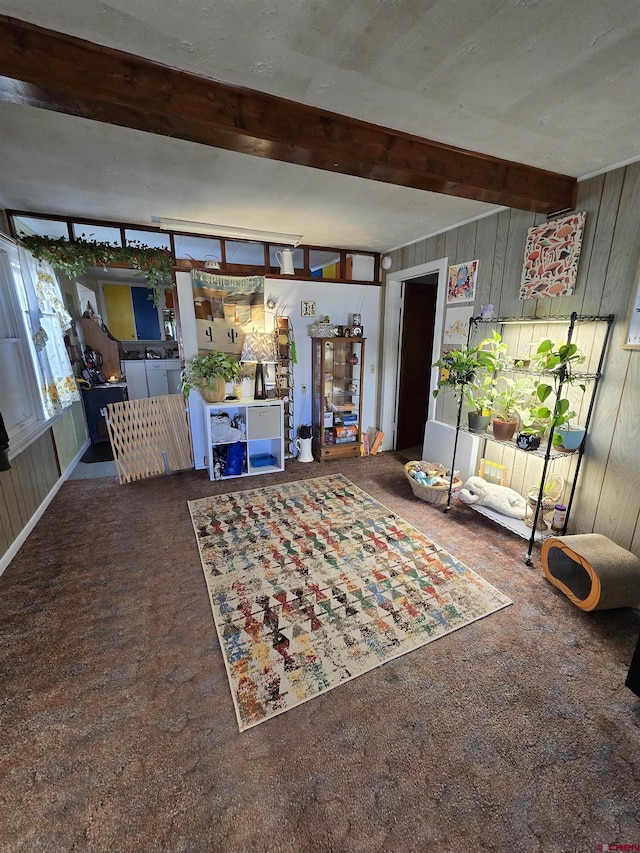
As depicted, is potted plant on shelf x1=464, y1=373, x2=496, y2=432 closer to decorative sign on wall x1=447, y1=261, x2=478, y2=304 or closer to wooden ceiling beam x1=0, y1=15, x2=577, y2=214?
decorative sign on wall x1=447, y1=261, x2=478, y2=304

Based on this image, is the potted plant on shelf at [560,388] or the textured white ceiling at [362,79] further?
the potted plant on shelf at [560,388]

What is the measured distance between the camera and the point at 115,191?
8.34 feet

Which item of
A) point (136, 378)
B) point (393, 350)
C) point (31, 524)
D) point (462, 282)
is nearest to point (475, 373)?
point (462, 282)

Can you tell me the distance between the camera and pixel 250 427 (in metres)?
3.80

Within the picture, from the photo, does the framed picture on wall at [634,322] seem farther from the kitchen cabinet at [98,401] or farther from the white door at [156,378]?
the white door at [156,378]

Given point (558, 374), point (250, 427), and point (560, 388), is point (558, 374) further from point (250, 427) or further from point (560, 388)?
point (250, 427)

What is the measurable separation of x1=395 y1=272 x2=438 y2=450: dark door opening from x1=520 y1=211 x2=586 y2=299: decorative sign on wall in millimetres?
1687

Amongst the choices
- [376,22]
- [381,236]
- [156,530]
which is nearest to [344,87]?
[376,22]

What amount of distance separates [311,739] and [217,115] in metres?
2.53

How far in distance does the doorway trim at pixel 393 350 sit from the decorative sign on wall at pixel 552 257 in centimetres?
102

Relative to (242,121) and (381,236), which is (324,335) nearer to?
(381,236)

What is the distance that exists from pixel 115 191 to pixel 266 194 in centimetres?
109

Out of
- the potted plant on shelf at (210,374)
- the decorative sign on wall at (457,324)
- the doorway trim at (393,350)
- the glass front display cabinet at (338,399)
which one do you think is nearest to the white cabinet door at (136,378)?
the potted plant on shelf at (210,374)

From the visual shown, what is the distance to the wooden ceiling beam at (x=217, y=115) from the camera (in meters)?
1.24
